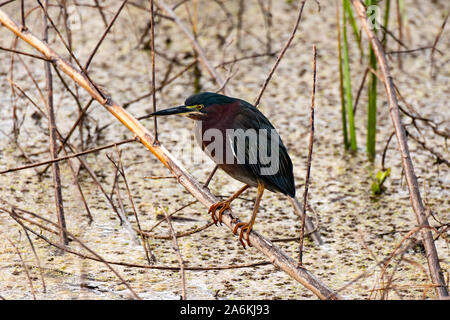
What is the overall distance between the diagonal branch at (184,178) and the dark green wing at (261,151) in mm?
136

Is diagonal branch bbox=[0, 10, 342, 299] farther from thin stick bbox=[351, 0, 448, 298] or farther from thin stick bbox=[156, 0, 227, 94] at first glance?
thin stick bbox=[156, 0, 227, 94]

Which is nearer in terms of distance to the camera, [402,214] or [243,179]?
[243,179]

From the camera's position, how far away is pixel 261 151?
173 cm

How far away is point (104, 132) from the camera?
283 centimetres

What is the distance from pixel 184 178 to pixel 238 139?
167mm

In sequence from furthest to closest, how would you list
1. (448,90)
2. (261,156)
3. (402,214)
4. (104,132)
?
(448,90)
(104,132)
(402,214)
(261,156)

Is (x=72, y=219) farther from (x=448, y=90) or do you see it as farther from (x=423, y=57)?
(x=423, y=57)

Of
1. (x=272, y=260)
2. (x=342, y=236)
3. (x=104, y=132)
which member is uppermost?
(x=104, y=132)

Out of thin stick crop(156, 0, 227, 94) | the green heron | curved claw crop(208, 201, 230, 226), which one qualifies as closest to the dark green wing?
the green heron

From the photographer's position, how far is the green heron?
1.68 meters
